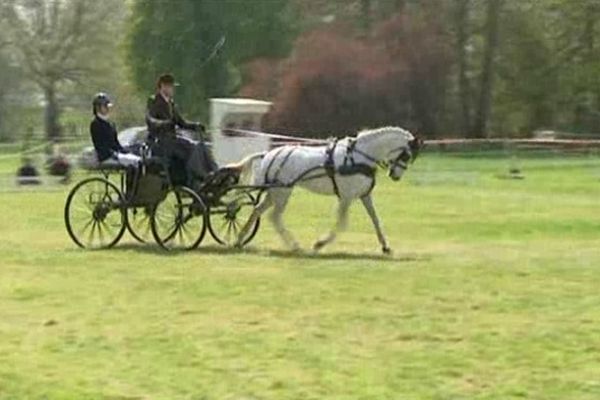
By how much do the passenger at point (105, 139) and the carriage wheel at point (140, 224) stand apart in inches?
23.8

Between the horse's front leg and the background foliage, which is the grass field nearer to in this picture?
the horse's front leg

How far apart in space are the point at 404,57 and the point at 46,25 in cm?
1927

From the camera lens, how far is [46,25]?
6831 centimetres

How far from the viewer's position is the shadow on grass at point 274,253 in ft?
47.2

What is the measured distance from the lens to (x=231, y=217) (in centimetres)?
1587

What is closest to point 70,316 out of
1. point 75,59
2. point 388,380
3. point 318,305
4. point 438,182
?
point 318,305

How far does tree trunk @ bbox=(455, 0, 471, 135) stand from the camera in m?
61.0

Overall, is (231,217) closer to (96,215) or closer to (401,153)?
(96,215)

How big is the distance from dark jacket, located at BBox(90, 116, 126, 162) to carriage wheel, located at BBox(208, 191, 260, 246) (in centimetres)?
136

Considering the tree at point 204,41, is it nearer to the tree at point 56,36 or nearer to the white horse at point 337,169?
the tree at point 56,36

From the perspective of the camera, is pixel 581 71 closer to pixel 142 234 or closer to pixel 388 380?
pixel 142 234

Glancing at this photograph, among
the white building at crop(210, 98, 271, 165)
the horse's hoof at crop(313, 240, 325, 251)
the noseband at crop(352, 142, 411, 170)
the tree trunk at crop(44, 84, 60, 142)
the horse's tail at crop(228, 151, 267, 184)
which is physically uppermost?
the noseband at crop(352, 142, 411, 170)

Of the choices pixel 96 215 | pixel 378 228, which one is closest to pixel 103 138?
pixel 96 215

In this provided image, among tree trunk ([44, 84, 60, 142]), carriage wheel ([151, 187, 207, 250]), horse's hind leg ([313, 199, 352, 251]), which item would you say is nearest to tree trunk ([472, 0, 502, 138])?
tree trunk ([44, 84, 60, 142])
